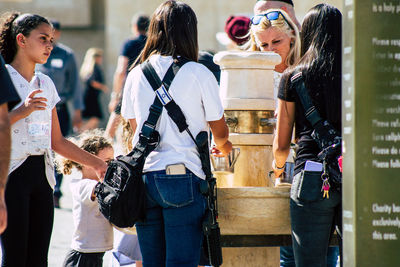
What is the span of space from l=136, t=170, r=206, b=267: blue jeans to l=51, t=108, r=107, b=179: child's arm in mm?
696

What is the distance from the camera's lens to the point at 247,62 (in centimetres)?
425

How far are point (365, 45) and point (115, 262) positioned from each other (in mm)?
2678

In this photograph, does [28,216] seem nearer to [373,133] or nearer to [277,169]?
[277,169]

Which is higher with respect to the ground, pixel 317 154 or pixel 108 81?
pixel 108 81

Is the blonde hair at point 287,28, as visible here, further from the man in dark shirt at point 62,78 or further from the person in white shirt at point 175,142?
the man in dark shirt at point 62,78

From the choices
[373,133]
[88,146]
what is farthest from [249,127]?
[373,133]

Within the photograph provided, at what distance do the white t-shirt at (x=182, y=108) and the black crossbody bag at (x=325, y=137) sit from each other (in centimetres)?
40

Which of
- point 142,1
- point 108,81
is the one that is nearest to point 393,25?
point 142,1

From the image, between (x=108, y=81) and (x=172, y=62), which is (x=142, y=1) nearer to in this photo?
(x=108, y=81)

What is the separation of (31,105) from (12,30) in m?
0.45

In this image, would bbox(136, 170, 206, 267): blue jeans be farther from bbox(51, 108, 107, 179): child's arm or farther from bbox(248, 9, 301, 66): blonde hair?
bbox(248, 9, 301, 66): blonde hair

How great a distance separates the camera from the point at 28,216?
12.4 feet

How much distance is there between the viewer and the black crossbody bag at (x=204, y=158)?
3.56m

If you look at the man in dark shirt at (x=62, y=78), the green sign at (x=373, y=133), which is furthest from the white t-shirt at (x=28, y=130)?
the man in dark shirt at (x=62, y=78)
